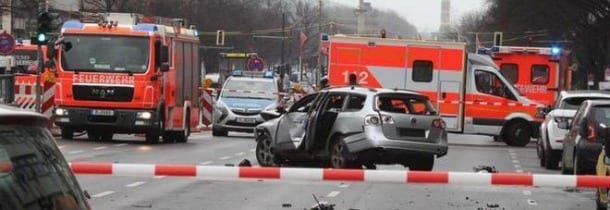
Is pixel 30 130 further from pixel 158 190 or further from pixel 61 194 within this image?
pixel 158 190

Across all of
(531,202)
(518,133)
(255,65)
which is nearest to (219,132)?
(518,133)

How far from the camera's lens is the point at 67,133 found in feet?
79.4

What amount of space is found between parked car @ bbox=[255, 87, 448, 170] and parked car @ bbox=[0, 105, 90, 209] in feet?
40.6

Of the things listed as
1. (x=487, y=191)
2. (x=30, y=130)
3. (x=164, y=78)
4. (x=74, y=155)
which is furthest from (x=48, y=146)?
(x=164, y=78)

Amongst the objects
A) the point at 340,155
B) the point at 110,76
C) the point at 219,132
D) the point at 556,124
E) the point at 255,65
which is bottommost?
the point at 219,132

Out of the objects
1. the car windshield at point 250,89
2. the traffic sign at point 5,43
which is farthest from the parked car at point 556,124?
the traffic sign at point 5,43

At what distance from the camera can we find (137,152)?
20.8m

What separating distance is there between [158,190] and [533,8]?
5081cm

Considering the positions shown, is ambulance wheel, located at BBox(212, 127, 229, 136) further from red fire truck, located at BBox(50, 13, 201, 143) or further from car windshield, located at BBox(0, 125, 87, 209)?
car windshield, located at BBox(0, 125, 87, 209)

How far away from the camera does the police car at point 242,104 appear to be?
95.1 ft

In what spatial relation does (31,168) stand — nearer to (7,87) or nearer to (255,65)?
(7,87)

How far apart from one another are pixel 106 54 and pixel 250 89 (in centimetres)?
814

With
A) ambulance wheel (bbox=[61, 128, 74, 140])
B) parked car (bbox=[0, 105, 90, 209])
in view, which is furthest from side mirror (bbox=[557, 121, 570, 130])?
parked car (bbox=[0, 105, 90, 209])

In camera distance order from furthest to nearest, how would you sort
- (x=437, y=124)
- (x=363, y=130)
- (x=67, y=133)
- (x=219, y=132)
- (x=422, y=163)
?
(x=219, y=132), (x=67, y=133), (x=422, y=163), (x=437, y=124), (x=363, y=130)
